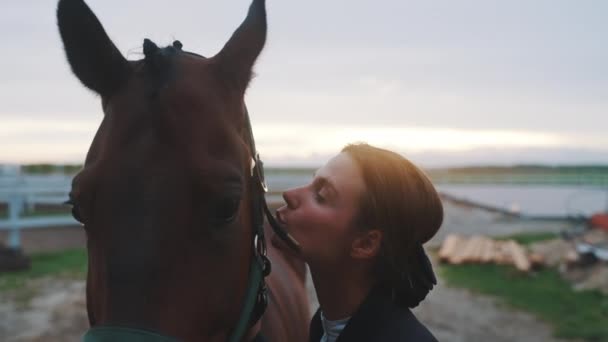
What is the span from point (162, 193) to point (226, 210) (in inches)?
7.3

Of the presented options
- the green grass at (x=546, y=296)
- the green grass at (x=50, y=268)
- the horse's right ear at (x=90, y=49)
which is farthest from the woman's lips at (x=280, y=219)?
the green grass at (x=50, y=268)

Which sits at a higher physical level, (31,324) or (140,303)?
(140,303)

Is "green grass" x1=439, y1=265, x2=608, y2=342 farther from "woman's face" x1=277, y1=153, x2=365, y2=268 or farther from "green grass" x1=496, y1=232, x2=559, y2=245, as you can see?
"woman's face" x1=277, y1=153, x2=365, y2=268

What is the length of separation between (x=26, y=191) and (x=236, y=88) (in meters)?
10.5

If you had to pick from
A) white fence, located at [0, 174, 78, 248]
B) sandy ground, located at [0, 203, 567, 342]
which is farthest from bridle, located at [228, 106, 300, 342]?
white fence, located at [0, 174, 78, 248]

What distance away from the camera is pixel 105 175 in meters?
1.40

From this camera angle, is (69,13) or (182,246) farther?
(69,13)

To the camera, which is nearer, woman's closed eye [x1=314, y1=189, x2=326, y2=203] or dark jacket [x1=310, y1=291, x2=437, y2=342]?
dark jacket [x1=310, y1=291, x2=437, y2=342]

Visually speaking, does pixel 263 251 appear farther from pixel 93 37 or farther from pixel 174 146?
pixel 93 37

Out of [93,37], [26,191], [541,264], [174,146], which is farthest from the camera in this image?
[26,191]

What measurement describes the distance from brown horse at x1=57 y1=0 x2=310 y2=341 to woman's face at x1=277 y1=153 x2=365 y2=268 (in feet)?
0.64

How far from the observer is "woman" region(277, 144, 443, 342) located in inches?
70.6

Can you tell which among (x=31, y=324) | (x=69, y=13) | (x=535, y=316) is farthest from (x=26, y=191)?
(x=69, y=13)

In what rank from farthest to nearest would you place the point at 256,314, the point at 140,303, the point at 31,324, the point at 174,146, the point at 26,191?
the point at 26,191
the point at 31,324
the point at 256,314
the point at 174,146
the point at 140,303
